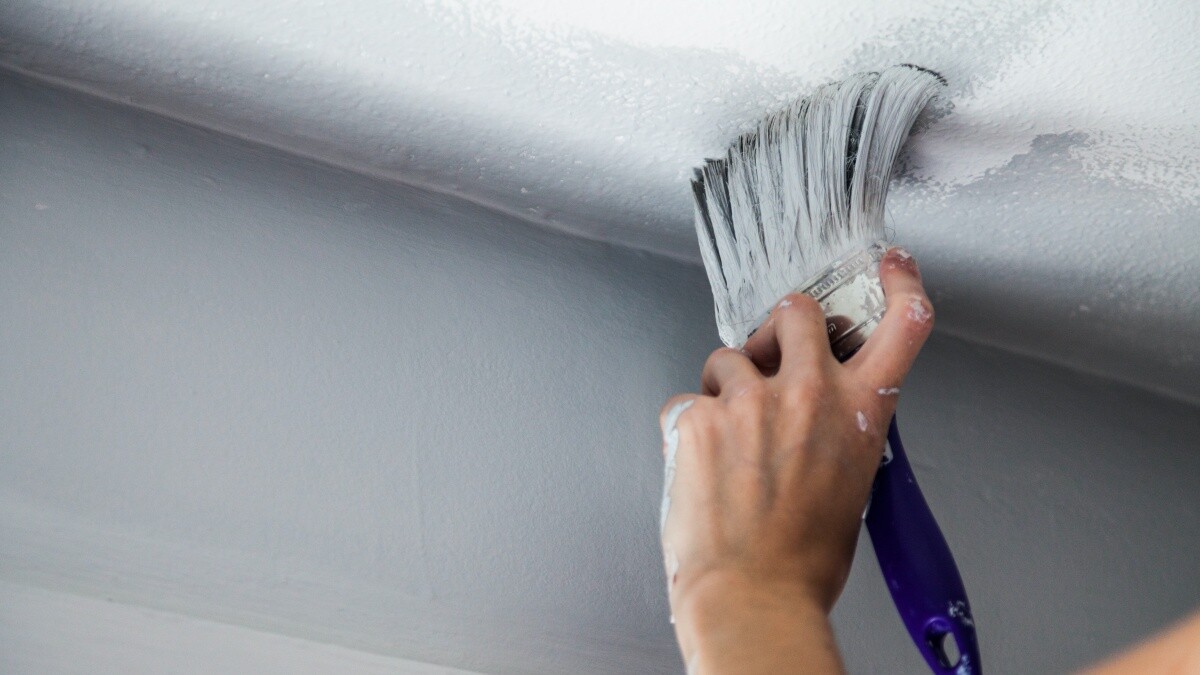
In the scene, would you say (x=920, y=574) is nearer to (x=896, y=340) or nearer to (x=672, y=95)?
(x=896, y=340)

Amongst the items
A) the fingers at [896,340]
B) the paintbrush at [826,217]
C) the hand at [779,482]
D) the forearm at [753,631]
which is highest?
the paintbrush at [826,217]

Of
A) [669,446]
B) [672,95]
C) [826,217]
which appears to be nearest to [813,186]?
[826,217]

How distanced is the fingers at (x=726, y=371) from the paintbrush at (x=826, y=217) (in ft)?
0.28

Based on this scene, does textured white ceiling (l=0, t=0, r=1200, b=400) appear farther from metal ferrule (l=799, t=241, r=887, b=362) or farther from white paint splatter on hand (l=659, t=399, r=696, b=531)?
white paint splatter on hand (l=659, t=399, r=696, b=531)

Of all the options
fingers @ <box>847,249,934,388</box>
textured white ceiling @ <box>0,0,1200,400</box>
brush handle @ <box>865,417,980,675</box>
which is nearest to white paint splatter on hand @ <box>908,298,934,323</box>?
fingers @ <box>847,249,934,388</box>

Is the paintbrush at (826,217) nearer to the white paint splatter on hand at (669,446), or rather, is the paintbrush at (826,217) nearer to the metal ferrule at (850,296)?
the metal ferrule at (850,296)

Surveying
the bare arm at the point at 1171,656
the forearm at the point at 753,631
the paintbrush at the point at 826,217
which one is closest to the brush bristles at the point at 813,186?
the paintbrush at the point at 826,217

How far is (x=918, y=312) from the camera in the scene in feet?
2.52

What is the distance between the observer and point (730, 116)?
0.95 meters

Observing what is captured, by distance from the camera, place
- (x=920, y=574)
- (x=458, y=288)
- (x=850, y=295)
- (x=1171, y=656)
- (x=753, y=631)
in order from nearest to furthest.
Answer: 1. (x=1171, y=656)
2. (x=753, y=631)
3. (x=920, y=574)
4. (x=850, y=295)
5. (x=458, y=288)

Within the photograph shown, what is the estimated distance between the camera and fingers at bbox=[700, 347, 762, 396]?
0.78 meters

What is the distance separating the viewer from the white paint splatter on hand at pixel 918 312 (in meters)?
0.77

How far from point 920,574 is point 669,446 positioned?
0.66 feet

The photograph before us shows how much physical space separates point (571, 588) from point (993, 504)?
0.52 meters
